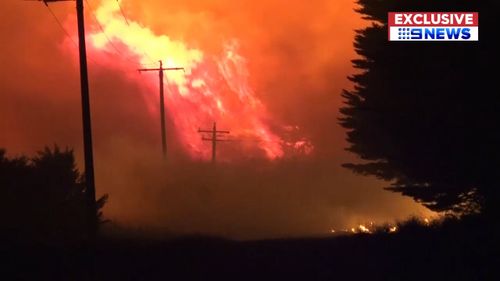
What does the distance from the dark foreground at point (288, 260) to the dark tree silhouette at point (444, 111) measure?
4.90 metres

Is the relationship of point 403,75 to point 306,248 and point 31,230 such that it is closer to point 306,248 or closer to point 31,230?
point 306,248

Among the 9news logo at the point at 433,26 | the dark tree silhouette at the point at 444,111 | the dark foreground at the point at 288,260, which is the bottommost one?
the dark foreground at the point at 288,260

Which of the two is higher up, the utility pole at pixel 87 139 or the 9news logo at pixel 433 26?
the 9news logo at pixel 433 26

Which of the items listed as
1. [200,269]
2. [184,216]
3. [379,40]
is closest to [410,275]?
[200,269]

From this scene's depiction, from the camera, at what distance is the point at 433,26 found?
28.0 meters

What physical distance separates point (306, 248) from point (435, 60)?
9758mm

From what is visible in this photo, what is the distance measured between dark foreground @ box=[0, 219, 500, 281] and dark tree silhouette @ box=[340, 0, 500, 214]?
16.1 ft

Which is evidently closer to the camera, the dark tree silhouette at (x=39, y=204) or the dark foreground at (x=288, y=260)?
the dark foreground at (x=288, y=260)

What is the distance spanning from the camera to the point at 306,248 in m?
21.1

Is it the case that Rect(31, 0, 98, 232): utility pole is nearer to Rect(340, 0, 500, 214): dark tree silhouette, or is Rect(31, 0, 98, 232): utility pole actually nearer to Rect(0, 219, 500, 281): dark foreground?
Rect(0, 219, 500, 281): dark foreground

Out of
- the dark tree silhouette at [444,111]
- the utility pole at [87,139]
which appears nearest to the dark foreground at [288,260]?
the dark tree silhouette at [444,111]

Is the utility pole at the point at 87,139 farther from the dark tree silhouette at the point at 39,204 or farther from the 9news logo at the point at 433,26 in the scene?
the 9news logo at the point at 433,26

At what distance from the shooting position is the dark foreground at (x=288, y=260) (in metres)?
16.3

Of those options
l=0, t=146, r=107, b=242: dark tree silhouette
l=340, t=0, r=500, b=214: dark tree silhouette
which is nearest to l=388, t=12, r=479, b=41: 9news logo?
l=340, t=0, r=500, b=214: dark tree silhouette
